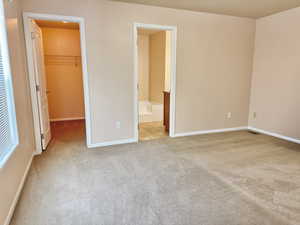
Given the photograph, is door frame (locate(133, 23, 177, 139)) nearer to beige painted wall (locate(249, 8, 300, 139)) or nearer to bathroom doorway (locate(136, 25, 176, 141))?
bathroom doorway (locate(136, 25, 176, 141))

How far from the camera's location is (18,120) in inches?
94.3

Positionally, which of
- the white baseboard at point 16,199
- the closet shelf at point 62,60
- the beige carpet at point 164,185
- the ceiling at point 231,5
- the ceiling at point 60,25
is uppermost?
the ceiling at point 60,25

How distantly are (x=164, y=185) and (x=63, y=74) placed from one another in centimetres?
466

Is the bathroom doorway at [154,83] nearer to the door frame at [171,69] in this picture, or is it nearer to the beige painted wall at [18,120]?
the door frame at [171,69]

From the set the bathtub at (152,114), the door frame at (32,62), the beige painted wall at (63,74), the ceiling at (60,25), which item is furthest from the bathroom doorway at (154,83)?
the beige painted wall at (63,74)

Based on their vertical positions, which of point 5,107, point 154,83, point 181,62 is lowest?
point 5,107

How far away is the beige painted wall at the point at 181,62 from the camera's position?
3.40 m

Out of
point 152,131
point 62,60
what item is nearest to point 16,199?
point 152,131

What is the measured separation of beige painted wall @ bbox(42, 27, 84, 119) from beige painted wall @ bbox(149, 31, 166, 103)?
234cm

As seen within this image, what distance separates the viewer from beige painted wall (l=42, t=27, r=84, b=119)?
5449 millimetres

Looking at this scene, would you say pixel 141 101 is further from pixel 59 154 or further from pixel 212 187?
pixel 212 187

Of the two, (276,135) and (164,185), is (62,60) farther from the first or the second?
(276,135)

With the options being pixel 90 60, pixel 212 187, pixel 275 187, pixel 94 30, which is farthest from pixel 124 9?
pixel 275 187

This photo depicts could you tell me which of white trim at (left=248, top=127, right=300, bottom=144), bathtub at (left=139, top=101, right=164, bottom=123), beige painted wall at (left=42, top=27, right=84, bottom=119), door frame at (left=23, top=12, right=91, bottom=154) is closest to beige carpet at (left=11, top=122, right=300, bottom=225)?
white trim at (left=248, top=127, right=300, bottom=144)
